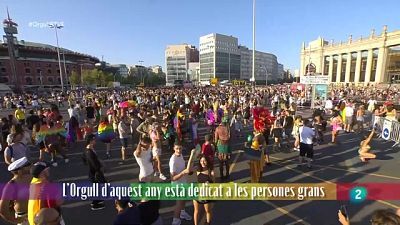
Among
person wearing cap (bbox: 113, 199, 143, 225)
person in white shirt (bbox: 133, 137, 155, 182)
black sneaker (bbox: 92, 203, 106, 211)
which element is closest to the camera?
person wearing cap (bbox: 113, 199, 143, 225)

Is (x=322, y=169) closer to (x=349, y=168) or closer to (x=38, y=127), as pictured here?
(x=349, y=168)

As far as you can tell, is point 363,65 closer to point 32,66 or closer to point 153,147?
point 153,147

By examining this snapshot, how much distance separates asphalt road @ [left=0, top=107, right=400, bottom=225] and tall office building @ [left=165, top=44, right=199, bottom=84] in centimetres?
14779

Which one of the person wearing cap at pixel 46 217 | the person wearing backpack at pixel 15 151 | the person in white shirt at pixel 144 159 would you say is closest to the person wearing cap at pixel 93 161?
the person in white shirt at pixel 144 159

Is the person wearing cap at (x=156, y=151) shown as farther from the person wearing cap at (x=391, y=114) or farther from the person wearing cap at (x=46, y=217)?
the person wearing cap at (x=391, y=114)

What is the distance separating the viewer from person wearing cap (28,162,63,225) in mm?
3736

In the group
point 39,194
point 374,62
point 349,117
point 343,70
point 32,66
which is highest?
point 32,66

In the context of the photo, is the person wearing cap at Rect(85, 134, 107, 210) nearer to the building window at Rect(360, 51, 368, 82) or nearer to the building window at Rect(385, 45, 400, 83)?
the building window at Rect(385, 45, 400, 83)

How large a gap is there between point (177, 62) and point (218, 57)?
107 ft

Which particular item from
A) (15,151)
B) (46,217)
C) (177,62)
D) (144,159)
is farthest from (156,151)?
(177,62)

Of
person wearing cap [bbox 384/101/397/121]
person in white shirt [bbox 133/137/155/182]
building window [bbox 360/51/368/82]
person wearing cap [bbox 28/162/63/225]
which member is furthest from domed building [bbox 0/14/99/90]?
person wearing cap [bbox 28/162/63/225]

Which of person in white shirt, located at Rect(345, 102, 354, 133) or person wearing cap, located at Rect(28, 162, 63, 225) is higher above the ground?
person wearing cap, located at Rect(28, 162, 63, 225)

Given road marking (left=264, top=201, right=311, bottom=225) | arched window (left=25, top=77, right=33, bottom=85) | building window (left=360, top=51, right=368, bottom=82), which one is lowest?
road marking (left=264, top=201, right=311, bottom=225)

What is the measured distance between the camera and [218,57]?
460 ft
